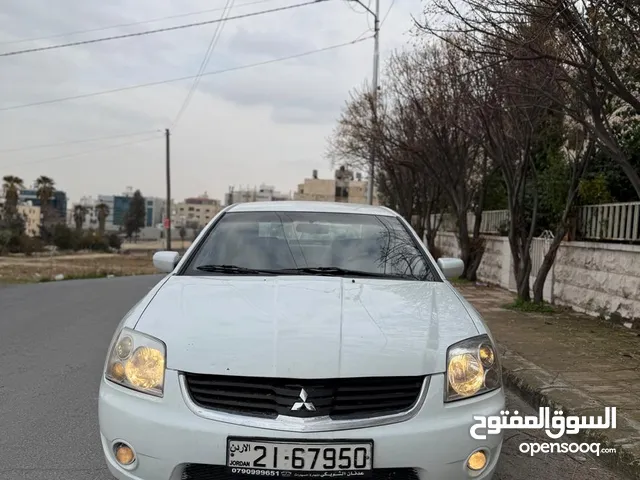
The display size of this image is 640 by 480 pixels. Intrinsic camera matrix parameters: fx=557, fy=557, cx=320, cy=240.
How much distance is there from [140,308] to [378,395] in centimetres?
133

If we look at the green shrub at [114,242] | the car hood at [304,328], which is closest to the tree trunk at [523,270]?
the car hood at [304,328]

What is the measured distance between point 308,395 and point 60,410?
278cm

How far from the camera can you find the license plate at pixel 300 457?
221 centimetres

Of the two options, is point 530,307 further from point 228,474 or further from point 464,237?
point 228,474

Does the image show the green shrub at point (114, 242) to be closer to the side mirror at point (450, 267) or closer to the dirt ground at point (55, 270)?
the dirt ground at point (55, 270)

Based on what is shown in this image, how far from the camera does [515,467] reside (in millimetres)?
3418

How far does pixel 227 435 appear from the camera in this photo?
7.31 ft

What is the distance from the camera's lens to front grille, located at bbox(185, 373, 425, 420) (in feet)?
7.52

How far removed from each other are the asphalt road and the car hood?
117 cm

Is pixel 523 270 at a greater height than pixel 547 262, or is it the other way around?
pixel 547 262

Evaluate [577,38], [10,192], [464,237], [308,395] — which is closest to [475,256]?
[464,237]

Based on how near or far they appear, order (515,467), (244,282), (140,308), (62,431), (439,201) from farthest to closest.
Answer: (439,201), (62,431), (515,467), (244,282), (140,308)

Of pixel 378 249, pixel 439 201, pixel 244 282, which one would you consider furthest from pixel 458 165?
pixel 244 282

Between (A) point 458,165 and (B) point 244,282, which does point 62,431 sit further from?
(A) point 458,165
